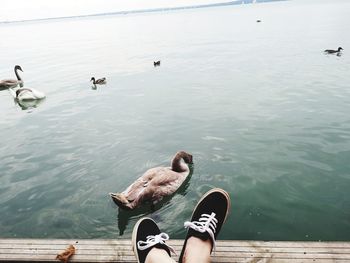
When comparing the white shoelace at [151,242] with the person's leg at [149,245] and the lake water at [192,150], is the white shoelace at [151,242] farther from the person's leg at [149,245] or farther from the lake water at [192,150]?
the lake water at [192,150]

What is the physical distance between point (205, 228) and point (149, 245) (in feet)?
2.71

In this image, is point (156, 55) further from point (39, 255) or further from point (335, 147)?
point (39, 255)

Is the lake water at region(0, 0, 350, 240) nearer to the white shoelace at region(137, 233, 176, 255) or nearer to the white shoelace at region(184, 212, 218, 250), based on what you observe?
the white shoelace at region(184, 212, 218, 250)

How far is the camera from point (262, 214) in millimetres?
6957

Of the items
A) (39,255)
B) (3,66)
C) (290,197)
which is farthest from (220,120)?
(3,66)

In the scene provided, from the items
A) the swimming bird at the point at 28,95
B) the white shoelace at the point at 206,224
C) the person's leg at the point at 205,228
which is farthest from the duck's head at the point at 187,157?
→ the swimming bird at the point at 28,95

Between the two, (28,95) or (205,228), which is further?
(28,95)

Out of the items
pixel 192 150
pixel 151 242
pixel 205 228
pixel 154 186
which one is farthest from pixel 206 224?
pixel 192 150

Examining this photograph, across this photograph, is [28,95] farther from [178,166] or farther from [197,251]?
[197,251]

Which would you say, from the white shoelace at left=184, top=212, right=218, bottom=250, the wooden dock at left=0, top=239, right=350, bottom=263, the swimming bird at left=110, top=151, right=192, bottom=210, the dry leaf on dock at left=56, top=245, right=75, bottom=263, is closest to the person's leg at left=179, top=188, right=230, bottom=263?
the white shoelace at left=184, top=212, right=218, bottom=250

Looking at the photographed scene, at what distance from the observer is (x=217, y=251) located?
177 inches

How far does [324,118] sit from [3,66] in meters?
34.0

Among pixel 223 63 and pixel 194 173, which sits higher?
pixel 223 63

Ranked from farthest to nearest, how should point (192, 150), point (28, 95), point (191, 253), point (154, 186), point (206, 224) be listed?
point (28, 95)
point (192, 150)
point (154, 186)
point (206, 224)
point (191, 253)
